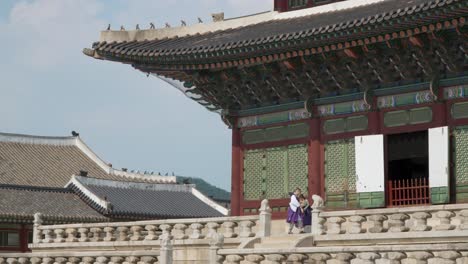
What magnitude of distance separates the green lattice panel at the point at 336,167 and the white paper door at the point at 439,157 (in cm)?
281

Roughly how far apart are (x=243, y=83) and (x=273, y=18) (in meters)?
3.65

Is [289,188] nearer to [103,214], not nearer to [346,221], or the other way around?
[346,221]

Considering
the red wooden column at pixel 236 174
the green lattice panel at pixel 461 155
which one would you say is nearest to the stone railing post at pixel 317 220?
the green lattice panel at pixel 461 155

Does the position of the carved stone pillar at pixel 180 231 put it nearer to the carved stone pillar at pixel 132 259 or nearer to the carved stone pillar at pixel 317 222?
the carved stone pillar at pixel 132 259

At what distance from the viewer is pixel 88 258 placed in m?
26.7

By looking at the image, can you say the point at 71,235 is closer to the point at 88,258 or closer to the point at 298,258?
the point at 88,258

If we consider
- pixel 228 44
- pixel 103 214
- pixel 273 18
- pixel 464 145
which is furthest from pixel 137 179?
pixel 464 145

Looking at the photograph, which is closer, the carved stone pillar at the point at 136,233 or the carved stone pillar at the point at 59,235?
the carved stone pillar at the point at 136,233

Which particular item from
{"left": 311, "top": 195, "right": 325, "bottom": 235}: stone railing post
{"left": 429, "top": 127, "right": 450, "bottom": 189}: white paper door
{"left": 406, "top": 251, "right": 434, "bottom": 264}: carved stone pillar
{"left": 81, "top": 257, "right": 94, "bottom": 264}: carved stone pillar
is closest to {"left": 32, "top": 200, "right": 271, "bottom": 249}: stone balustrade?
{"left": 311, "top": 195, "right": 325, "bottom": 235}: stone railing post

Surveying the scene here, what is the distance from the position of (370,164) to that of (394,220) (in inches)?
215

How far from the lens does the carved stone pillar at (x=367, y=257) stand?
20.3 metres

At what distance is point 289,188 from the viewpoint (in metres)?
30.6

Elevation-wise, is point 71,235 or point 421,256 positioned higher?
point 71,235

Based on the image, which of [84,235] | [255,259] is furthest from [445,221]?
[84,235]
